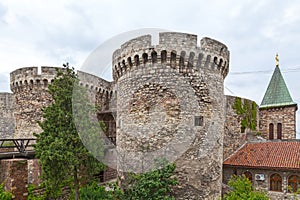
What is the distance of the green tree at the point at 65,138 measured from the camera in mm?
8218

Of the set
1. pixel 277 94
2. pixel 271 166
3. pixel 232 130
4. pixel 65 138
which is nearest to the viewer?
pixel 65 138

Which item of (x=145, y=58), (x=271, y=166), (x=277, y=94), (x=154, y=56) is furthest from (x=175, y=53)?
(x=277, y=94)

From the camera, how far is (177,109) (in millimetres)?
8297

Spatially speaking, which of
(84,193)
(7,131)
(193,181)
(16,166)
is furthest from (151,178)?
(7,131)

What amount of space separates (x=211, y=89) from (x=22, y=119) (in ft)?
40.1

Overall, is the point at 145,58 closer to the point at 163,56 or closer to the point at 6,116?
the point at 163,56

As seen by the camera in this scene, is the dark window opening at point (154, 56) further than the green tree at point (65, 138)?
Yes

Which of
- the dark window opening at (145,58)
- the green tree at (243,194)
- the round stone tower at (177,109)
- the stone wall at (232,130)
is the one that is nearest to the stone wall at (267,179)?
the stone wall at (232,130)

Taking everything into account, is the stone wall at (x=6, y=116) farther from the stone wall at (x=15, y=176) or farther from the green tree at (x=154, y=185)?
the green tree at (x=154, y=185)

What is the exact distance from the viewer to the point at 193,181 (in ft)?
26.9

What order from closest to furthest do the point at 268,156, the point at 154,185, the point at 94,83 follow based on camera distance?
1. the point at 154,185
2. the point at 268,156
3. the point at 94,83

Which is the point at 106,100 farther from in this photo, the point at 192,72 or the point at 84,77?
the point at 192,72

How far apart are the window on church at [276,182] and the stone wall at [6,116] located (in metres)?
19.1

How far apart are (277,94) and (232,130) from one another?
5.43 meters
